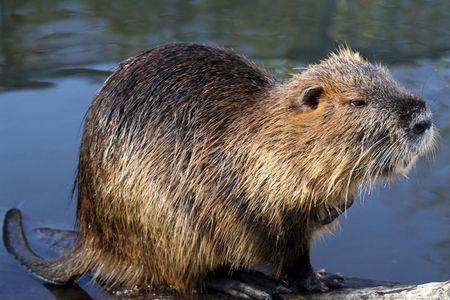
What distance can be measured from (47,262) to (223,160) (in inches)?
34.1

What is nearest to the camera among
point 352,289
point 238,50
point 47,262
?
point 352,289

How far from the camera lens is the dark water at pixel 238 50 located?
394 cm

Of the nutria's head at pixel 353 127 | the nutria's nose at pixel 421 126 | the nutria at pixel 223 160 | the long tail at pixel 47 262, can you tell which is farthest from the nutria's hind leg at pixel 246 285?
the nutria's nose at pixel 421 126

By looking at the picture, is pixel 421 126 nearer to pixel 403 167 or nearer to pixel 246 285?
pixel 403 167

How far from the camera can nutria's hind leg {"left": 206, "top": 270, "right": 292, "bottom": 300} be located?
3223 mm

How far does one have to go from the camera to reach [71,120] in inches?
189

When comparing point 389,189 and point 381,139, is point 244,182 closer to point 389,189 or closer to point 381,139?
point 381,139

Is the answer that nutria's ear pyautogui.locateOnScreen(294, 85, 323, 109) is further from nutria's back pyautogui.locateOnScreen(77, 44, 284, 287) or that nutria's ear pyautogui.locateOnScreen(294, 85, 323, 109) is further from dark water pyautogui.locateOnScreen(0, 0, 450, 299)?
dark water pyautogui.locateOnScreen(0, 0, 450, 299)

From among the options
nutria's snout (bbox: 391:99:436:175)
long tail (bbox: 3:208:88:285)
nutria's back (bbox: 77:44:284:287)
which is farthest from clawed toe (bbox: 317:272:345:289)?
long tail (bbox: 3:208:88:285)

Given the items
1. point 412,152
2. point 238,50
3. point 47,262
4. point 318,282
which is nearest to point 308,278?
point 318,282

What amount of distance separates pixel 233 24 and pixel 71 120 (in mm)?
1865

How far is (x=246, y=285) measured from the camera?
3.25 m

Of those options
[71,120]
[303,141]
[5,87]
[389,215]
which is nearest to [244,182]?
[303,141]

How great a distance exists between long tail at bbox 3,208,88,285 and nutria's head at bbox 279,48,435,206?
3.26ft
